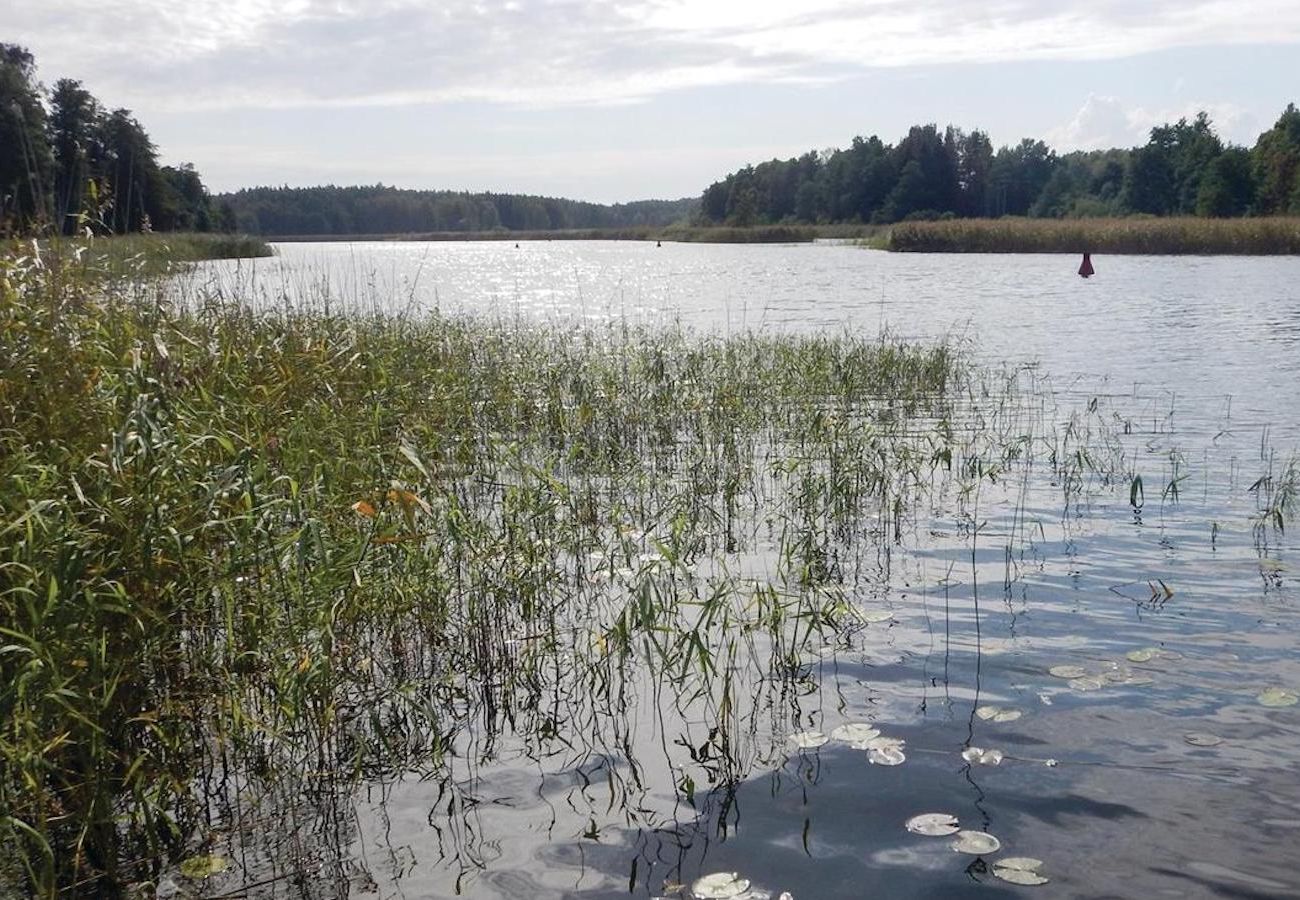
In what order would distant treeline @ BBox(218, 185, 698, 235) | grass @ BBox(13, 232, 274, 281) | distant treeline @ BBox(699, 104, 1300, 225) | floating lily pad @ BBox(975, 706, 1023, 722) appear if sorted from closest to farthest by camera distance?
floating lily pad @ BBox(975, 706, 1023, 722), grass @ BBox(13, 232, 274, 281), distant treeline @ BBox(699, 104, 1300, 225), distant treeline @ BBox(218, 185, 698, 235)

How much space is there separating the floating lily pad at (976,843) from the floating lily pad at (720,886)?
3.20 ft

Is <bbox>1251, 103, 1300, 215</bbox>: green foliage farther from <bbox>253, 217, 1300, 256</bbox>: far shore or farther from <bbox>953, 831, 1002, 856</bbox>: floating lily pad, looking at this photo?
<bbox>953, 831, 1002, 856</bbox>: floating lily pad

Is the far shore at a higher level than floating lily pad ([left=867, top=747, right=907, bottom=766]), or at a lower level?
higher

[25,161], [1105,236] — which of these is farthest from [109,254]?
[1105,236]

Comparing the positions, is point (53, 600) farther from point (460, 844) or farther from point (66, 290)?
point (66, 290)

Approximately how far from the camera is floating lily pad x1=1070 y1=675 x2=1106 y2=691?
5.92 meters

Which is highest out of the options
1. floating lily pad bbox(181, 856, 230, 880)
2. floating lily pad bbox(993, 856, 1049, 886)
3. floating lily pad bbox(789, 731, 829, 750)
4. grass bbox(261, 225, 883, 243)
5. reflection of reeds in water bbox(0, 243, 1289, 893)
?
grass bbox(261, 225, 883, 243)

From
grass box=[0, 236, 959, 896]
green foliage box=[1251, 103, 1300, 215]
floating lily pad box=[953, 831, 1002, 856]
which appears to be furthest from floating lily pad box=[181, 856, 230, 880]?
green foliage box=[1251, 103, 1300, 215]

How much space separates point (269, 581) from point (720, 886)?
255 cm

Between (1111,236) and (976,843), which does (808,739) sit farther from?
(1111,236)

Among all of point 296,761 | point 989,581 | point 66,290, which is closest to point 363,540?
point 296,761

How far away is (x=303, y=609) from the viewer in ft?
15.7

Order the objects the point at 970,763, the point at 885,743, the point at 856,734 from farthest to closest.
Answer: the point at 856,734 → the point at 885,743 → the point at 970,763

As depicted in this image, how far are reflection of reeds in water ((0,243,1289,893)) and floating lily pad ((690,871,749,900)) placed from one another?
0.51 metres
